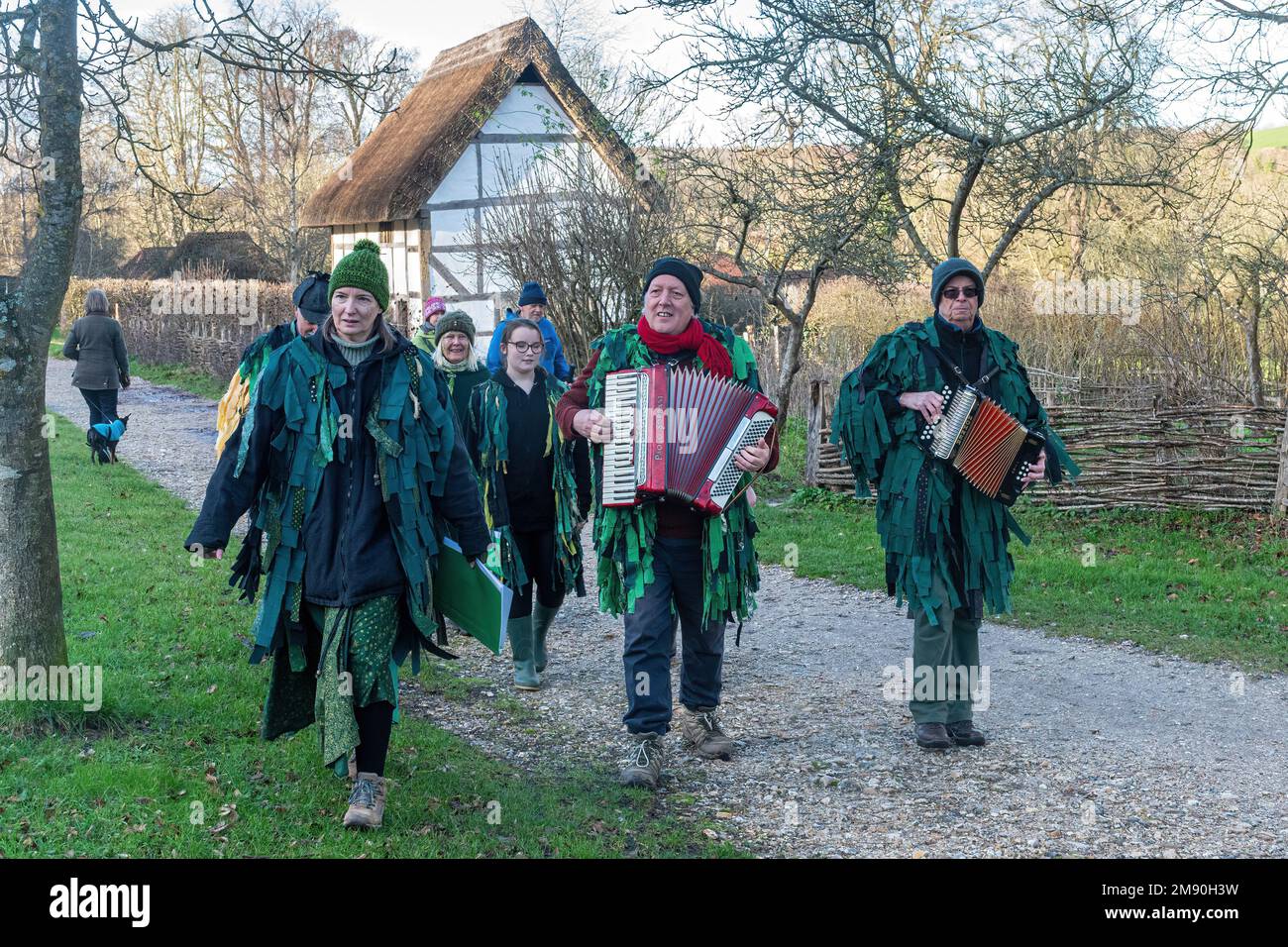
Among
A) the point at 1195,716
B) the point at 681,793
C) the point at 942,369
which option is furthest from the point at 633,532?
the point at 1195,716

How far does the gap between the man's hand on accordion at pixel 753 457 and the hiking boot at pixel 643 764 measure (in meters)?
1.21

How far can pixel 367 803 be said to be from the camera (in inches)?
172

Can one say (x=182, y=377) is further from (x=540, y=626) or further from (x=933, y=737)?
(x=933, y=737)

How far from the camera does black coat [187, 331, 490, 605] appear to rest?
13.9 feet

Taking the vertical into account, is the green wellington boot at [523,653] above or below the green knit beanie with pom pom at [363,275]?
below

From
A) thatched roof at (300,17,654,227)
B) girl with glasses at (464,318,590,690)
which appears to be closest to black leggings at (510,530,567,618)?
girl with glasses at (464,318,590,690)

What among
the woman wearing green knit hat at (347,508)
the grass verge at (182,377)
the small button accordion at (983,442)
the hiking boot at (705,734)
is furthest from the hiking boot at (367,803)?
the grass verge at (182,377)

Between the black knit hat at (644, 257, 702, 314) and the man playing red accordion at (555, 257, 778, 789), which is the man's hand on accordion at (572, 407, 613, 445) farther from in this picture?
the black knit hat at (644, 257, 702, 314)

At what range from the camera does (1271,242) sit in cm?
1174

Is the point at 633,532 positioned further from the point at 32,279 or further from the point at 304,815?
the point at 32,279

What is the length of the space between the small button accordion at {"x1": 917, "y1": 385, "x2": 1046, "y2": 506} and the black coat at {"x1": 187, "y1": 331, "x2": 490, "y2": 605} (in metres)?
2.53

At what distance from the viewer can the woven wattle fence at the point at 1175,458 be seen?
11008 millimetres

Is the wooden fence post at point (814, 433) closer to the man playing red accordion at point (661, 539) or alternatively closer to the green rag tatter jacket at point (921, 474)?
the green rag tatter jacket at point (921, 474)

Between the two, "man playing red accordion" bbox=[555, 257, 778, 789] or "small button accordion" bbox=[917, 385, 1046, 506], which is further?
"small button accordion" bbox=[917, 385, 1046, 506]
